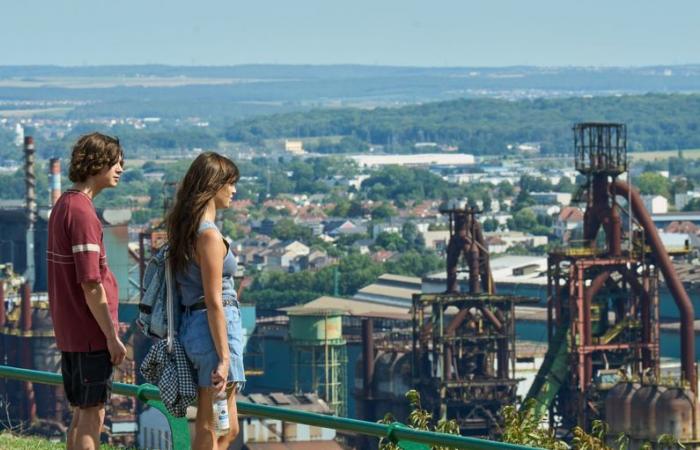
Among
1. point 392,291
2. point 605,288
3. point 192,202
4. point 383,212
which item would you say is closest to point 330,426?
point 192,202

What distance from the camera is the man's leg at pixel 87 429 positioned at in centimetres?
950

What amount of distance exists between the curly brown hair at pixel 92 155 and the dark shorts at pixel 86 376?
77 cm

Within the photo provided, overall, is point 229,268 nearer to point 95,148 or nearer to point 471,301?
point 95,148

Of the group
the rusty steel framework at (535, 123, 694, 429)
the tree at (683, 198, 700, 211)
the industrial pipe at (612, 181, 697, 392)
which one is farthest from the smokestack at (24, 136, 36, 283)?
the tree at (683, 198, 700, 211)

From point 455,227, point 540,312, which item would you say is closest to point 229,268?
point 455,227

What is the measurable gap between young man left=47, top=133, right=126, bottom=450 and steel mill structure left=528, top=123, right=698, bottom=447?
42575mm

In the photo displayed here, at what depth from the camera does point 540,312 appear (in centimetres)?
7588

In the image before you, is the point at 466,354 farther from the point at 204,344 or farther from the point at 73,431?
the point at 204,344

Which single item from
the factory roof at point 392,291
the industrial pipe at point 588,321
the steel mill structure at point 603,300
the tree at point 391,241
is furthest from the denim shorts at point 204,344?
the tree at point 391,241

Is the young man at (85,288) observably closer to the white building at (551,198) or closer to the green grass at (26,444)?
the green grass at (26,444)

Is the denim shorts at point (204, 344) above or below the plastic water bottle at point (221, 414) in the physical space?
above

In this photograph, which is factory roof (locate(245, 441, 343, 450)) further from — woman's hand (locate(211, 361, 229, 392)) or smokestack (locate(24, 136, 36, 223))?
smokestack (locate(24, 136, 36, 223))

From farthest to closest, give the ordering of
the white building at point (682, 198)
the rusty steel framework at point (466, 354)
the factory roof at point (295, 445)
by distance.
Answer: the white building at point (682, 198)
the rusty steel framework at point (466, 354)
the factory roof at point (295, 445)

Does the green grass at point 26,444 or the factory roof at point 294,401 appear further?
the factory roof at point 294,401
